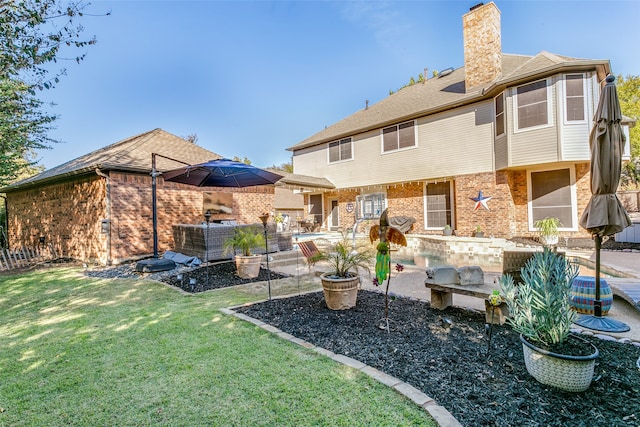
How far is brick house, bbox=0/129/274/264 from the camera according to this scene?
921 centimetres

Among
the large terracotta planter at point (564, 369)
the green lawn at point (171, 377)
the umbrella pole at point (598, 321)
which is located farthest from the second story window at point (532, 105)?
the green lawn at point (171, 377)

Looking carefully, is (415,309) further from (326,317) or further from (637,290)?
(637,290)

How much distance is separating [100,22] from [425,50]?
50.0ft

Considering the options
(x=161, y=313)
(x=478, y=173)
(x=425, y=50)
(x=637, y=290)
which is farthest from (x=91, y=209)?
Result: (x=425, y=50)

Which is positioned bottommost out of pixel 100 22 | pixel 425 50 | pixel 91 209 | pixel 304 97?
pixel 91 209

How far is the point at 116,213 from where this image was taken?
921cm

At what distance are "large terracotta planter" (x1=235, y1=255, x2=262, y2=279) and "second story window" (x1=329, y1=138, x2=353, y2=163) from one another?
11001mm

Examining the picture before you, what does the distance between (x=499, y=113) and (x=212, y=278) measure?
11333 mm

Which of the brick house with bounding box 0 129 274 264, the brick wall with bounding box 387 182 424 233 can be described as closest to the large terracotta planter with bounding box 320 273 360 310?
the brick house with bounding box 0 129 274 264

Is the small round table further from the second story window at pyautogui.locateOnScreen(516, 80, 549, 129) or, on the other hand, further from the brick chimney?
the brick chimney

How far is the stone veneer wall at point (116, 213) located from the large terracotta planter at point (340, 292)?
305 inches

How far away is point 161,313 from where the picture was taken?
4.50m

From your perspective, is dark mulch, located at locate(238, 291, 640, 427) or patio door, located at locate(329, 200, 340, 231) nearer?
dark mulch, located at locate(238, 291, 640, 427)

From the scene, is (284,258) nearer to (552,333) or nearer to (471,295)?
(471,295)
